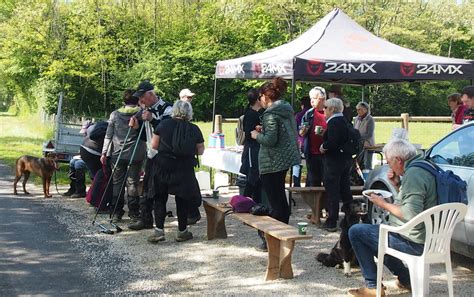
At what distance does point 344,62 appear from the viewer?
333 inches

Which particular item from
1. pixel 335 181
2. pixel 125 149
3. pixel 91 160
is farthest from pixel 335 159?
pixel 91 160

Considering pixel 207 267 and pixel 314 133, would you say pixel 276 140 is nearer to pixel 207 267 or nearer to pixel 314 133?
pixel 207 267

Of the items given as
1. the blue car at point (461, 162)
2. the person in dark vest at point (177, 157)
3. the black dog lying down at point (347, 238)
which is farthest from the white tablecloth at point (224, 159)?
the black dog lying down at point (347, 238)

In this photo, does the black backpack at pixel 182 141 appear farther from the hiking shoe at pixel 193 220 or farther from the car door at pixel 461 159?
the car door at pixel 461 159

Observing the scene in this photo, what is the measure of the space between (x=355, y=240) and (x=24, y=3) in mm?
31939

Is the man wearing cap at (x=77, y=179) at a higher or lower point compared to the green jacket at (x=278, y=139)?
lower

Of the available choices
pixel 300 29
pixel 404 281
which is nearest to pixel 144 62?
pixel 300 29

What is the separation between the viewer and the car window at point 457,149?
5.48 m

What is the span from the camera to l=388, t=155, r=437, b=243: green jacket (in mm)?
4105

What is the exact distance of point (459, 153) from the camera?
5621 millimetres

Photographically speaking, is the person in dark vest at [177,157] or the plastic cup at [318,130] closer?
the person in dark vest at [177,157]

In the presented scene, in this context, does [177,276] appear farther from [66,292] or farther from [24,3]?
[24,3]

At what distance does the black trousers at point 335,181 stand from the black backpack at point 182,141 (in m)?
1.79

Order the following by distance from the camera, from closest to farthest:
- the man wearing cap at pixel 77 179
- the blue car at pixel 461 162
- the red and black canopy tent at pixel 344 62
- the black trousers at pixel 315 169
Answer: the blue car at pixel 461 162
the black trousers at pixel 315 169
the red and black canopy tent at pixel 344 62
the man wearing cap at pixel 77 179
